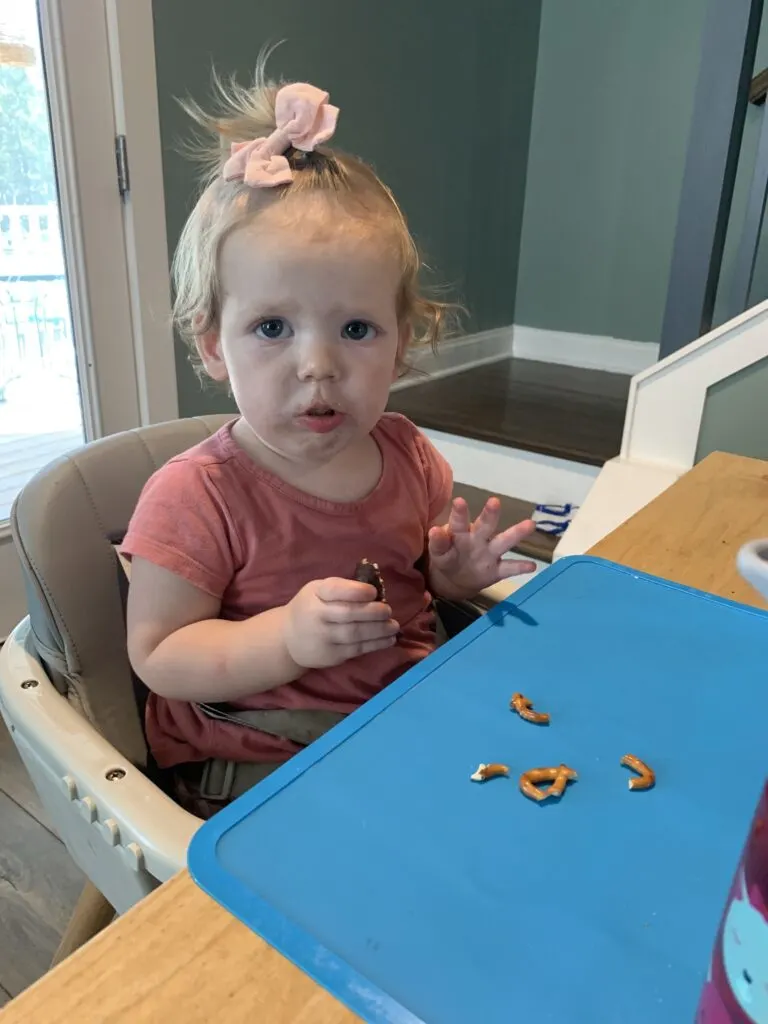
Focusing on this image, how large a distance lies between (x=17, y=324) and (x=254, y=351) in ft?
4.33

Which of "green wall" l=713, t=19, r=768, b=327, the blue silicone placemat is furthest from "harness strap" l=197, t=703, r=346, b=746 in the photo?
"green wall" l=713, t=19, r=768, b=327

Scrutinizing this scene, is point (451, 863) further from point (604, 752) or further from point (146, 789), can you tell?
point (146, 789)

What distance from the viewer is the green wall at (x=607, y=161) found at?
2908 millimetres

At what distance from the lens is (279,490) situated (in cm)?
75

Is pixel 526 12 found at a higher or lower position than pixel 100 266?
higher

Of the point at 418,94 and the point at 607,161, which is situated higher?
the point at 418,94

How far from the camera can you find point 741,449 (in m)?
1.54

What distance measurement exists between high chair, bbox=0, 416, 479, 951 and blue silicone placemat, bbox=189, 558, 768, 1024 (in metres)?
0.18

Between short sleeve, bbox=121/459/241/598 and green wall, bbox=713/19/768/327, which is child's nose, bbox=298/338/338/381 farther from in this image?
green wall, bbox=713/19/768/327

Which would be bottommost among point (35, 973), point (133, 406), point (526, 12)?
point (35, 973)

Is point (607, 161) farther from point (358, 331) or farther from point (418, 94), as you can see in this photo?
point (358, 331)

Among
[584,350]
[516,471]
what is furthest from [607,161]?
[516,471]

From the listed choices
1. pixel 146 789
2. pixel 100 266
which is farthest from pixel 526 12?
pixel 146 789

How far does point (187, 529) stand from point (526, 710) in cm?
33
